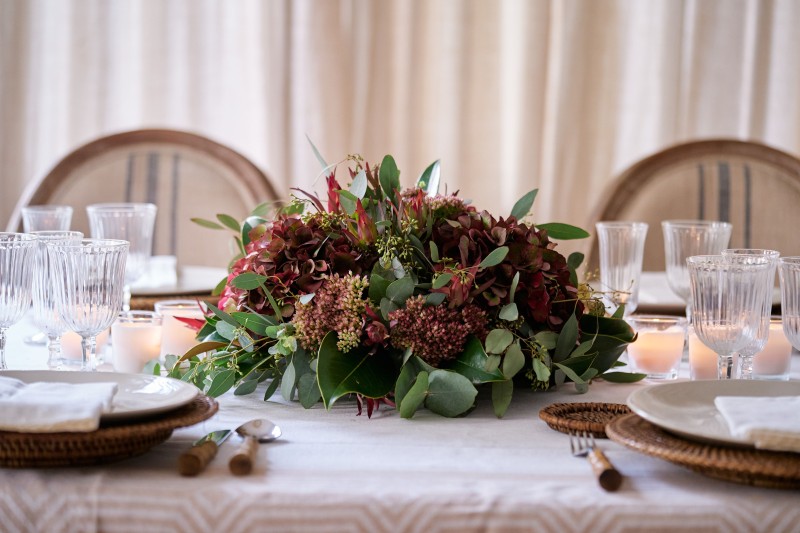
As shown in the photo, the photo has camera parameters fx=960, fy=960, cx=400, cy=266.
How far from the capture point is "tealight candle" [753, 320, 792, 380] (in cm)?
123

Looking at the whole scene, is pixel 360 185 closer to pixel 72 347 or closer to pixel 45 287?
pixel 45 287

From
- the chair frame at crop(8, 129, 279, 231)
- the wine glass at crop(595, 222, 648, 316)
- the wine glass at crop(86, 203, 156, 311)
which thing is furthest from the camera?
the chair frame at crop(8, 129, 279, 231)

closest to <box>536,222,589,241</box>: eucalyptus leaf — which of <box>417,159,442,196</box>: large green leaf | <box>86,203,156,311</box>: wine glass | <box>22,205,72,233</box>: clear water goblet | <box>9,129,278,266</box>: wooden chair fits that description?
<box>417,159,442,196</box>: large green leaf

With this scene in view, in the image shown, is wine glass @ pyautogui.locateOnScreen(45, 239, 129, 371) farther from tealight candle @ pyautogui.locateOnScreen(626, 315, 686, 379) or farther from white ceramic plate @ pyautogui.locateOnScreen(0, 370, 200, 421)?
tealight candle @ pyautogui.locateOnScreen(626, 315, 686, 379)

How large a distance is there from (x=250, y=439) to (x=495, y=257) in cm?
33

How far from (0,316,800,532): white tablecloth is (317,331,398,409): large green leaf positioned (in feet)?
0.46

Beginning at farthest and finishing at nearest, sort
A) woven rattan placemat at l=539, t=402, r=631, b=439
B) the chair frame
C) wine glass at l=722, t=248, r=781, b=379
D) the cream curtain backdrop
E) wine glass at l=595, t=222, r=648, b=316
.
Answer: the cream curtain backdrop, the chair frame, wine glass at l=595, t=222, r=648, b=316, wine glass at l=722, t=248, r=781, b=379, woven rattan placemat at l=539, t=402, r=631, b=439

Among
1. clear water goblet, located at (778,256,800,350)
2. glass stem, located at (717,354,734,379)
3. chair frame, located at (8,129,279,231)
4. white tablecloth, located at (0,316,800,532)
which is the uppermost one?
chair frame, located at (8,129,279,231)

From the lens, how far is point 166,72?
301cm

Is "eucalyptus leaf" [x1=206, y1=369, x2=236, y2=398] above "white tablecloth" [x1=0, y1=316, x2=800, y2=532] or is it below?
above

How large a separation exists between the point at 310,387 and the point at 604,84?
7.77 ft

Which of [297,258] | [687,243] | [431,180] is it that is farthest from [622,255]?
[297,258]

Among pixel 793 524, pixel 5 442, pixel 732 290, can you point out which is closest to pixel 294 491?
pixel 5 442

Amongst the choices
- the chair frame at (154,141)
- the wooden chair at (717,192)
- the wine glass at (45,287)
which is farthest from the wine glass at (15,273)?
the wooden chair at (717,192)
